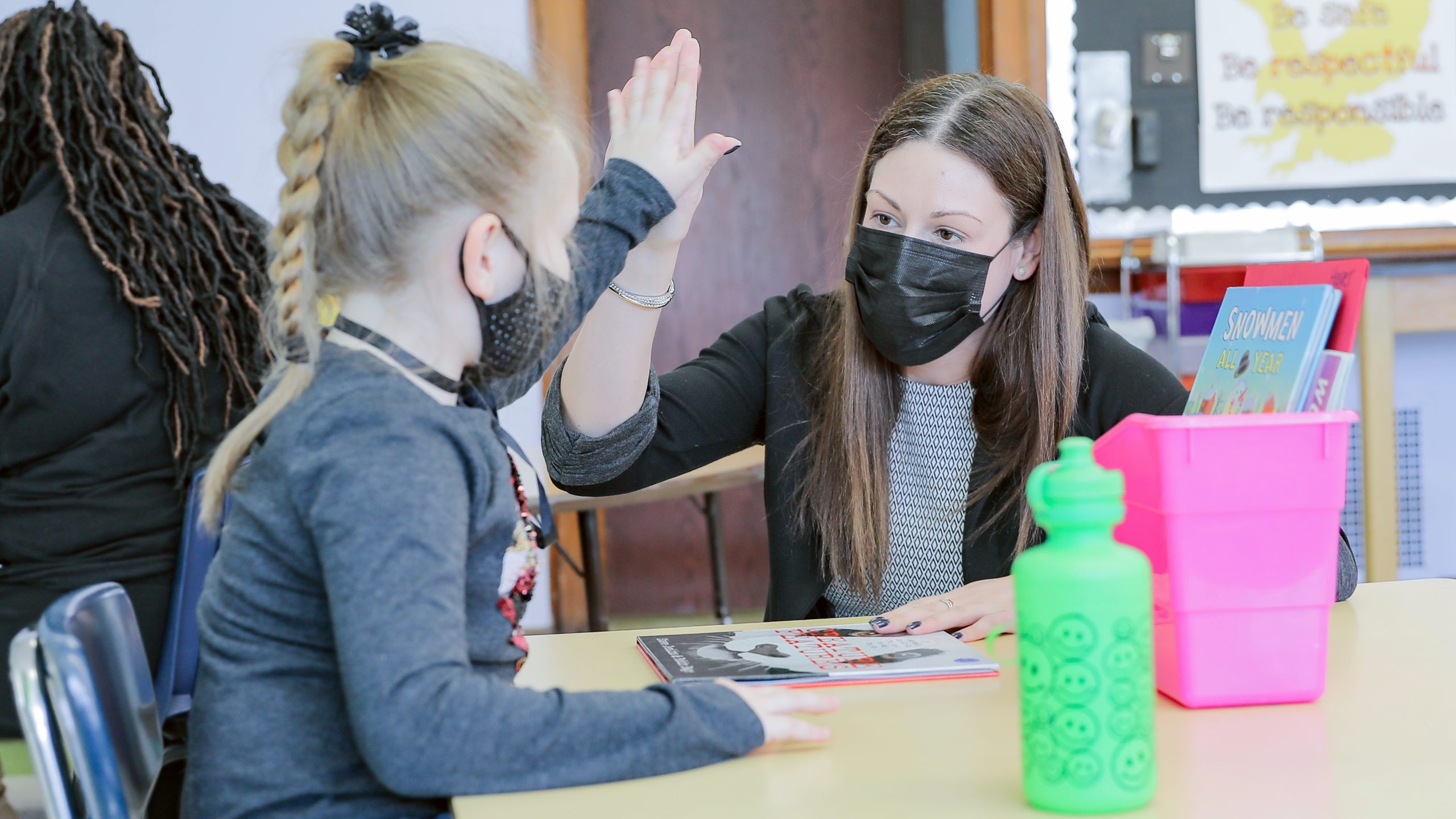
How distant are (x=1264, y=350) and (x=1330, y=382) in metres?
0.07

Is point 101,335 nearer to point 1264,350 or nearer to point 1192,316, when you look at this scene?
point 1264,350

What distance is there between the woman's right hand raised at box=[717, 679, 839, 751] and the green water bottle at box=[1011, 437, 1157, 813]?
0.54ft

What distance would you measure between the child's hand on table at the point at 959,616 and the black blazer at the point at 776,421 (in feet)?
0.74

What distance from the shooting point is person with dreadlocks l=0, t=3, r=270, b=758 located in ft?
4.82

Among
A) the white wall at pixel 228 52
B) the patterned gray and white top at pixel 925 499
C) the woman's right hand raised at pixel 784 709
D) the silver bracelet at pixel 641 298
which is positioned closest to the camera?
the woman's right hand raised at pixel 784 709

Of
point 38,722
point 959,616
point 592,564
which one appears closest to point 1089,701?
point 959,616

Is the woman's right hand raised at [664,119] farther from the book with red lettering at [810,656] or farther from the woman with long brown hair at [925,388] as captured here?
the book with red lettering at [810,656]

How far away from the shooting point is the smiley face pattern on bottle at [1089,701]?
1.97 ft

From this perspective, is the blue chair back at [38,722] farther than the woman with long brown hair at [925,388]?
No

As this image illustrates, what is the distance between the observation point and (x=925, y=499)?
1.41 meters

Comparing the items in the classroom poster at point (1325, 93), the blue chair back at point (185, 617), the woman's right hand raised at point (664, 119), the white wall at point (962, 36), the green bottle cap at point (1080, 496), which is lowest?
the blue chair back at point (185, 617)

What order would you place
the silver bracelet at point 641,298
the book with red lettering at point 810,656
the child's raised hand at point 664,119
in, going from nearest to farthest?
the book with red lettering at point 810,656 → the child's raised hand at point 664,119 → the silver bracelet at point 641,298

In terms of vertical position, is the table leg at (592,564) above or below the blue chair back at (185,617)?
below

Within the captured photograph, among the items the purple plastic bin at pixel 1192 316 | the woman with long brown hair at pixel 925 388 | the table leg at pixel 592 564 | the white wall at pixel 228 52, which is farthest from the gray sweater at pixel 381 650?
the purple plastic bin at pixel 1192 316
